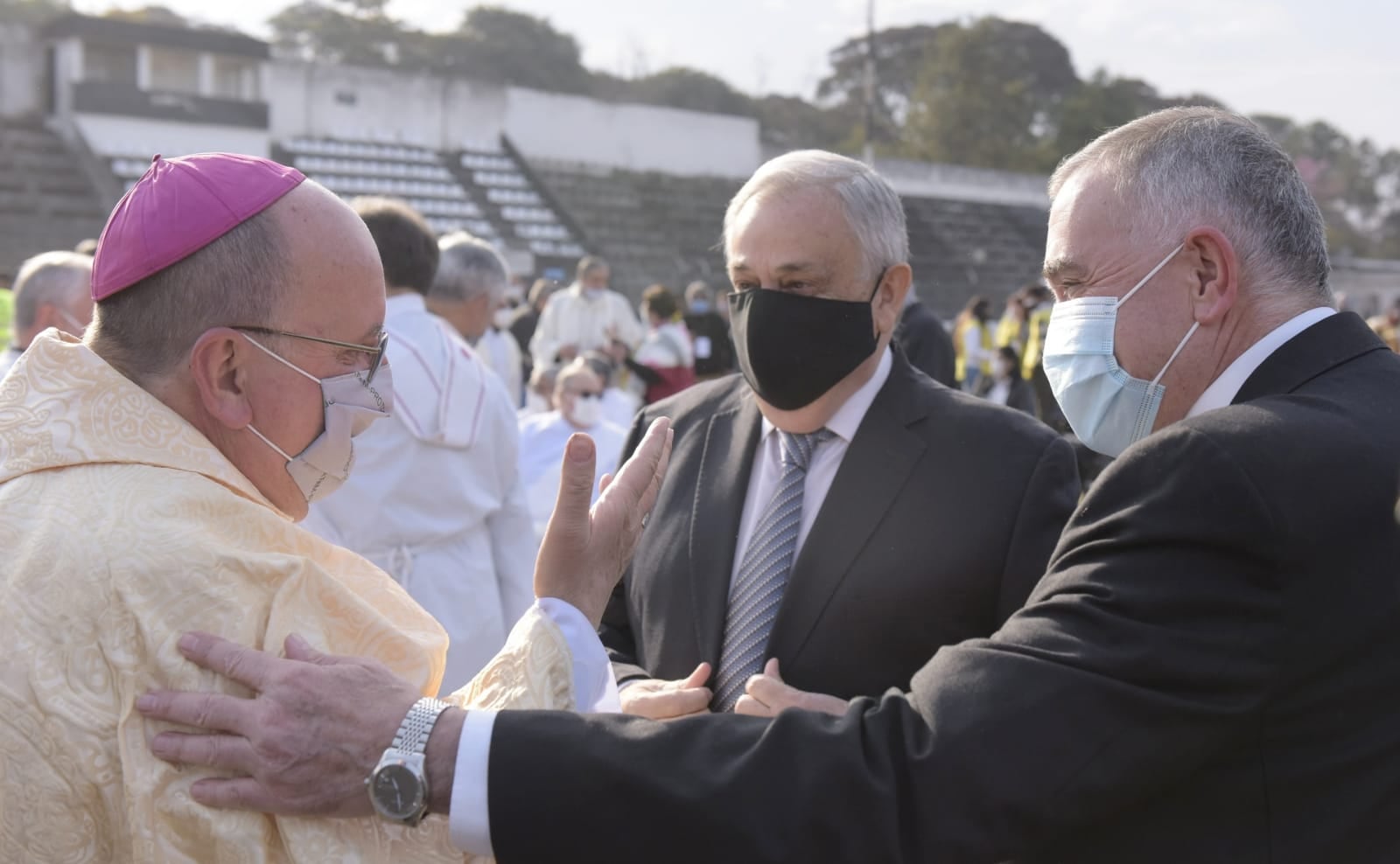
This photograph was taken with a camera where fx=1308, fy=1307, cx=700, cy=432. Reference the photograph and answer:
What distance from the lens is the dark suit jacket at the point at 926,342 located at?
5.94 m

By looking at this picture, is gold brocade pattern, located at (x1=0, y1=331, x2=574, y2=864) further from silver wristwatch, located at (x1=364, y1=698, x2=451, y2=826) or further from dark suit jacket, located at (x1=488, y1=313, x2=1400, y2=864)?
dark suit jacket, located at (x1=488, y1=313, x2=1400, y2=864)

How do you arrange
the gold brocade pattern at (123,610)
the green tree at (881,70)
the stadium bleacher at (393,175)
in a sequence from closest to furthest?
the gold brocade pattern at (123,610) < the stadium bleacher at (393,175) < the green tree at (881,70)

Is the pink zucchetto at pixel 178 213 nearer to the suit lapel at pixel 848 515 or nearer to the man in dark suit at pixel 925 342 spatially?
the suit lapel at pixel 848 515

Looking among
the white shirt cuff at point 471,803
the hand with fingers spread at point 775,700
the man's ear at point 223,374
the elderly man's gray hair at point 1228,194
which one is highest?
the elderly man's gray hair at point 1228,194

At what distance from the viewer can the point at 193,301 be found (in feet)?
5.85

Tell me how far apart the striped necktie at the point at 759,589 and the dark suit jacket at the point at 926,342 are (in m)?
3.27

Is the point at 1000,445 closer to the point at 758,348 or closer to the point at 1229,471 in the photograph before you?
the point at 758,348

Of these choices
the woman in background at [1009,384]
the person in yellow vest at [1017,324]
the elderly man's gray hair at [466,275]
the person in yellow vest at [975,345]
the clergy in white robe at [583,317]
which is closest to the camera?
the elderly man's gray hair at [466,275]

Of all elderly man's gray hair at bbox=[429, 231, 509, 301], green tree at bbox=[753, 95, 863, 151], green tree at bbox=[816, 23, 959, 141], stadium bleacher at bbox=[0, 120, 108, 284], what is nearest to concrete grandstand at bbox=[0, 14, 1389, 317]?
stadium bleacher at bbox=[0, 120, 108, 284]

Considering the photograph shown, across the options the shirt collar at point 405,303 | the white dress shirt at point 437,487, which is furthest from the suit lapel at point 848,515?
the shirt collar at point 405,303

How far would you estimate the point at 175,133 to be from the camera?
84.2 ft

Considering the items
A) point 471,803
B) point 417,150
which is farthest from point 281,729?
point 417,150

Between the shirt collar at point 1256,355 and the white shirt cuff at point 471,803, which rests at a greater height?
the shirt collar at point 1256,355

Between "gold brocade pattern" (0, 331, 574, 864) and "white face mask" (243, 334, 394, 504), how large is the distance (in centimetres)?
12
